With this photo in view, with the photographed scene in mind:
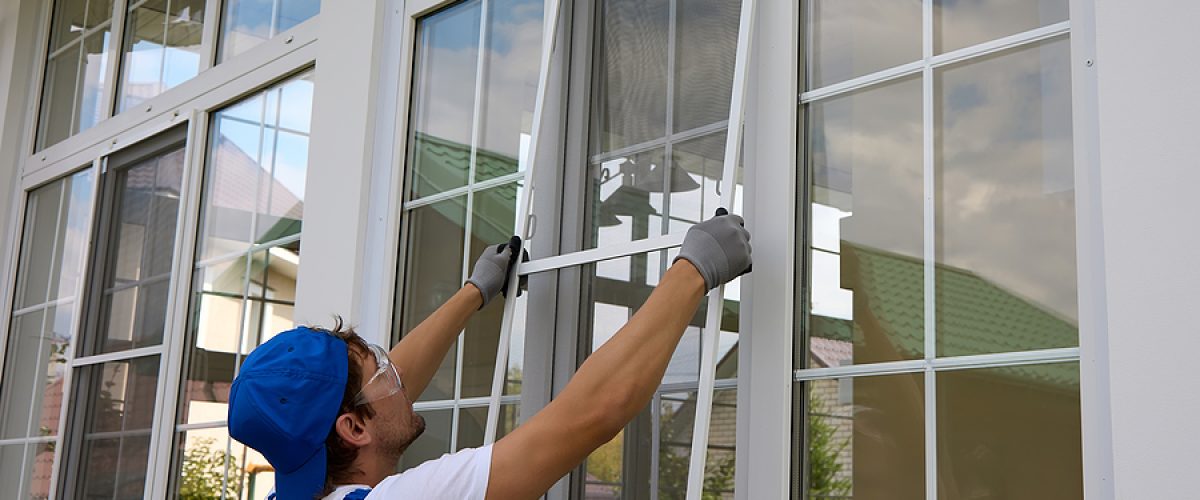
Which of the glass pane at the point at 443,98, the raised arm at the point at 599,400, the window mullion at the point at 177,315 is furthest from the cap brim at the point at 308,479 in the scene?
the window mullion at the point at 177,315

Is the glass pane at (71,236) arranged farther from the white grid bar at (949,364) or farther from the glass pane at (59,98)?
the white grid bar at (949,364)

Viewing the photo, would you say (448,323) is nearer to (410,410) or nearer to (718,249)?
(410,410)

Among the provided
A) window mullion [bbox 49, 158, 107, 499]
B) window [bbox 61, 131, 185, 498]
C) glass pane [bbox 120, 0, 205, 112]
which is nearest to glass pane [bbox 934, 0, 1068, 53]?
window [bbox 61, 131, 185, 498]

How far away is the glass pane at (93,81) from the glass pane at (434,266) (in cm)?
253

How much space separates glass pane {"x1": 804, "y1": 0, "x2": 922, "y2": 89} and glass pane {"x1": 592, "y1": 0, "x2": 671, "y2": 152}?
355 mm

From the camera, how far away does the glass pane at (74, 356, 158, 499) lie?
13.7ft

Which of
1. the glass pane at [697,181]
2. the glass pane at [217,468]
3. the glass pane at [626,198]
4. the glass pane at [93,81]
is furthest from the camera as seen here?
the glass pane at [93,81]

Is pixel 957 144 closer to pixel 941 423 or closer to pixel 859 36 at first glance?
pixel 859 36

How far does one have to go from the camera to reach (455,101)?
3.05 m

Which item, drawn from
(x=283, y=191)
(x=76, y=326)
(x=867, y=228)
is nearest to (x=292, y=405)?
(x=867, y=228)

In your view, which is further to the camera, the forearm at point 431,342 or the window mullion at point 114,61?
the window mullion at point 114,61

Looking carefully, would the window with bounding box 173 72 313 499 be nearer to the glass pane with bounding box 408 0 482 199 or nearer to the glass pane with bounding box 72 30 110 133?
the glass pane with bounding box 408 0 482 199

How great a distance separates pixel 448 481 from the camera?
5.62 ft

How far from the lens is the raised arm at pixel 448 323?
2494mm
